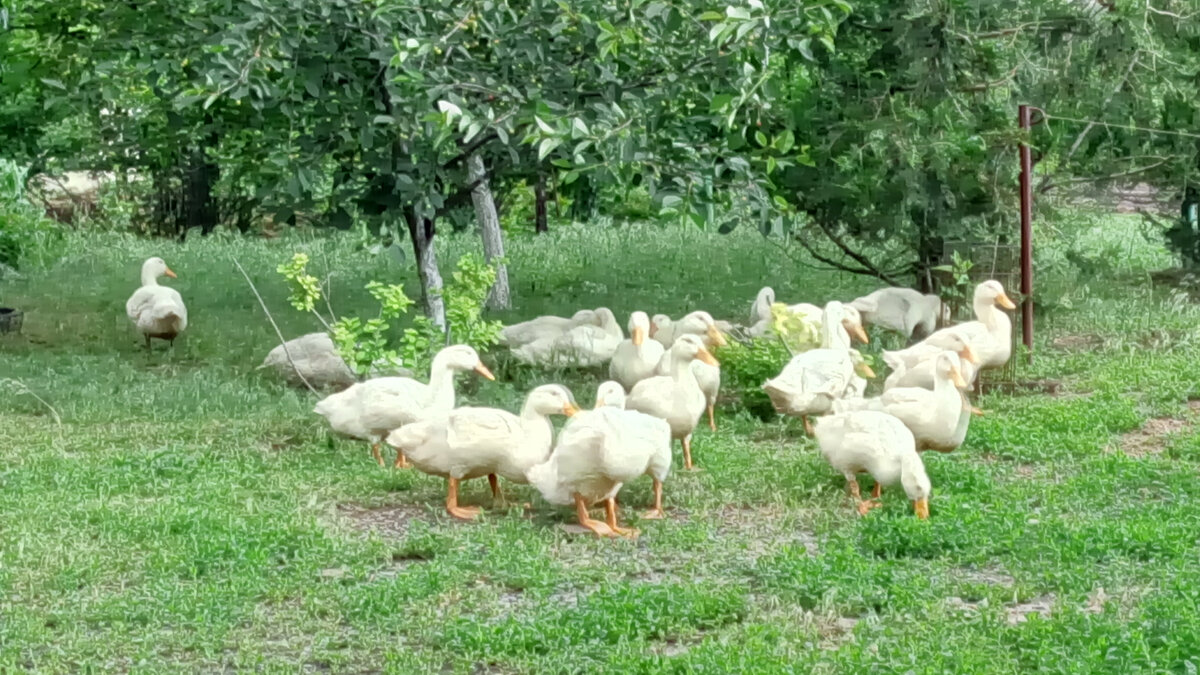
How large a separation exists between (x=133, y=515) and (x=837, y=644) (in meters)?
3.71

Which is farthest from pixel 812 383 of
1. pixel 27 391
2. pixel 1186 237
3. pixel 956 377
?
pixel 1186 237

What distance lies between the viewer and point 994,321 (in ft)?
34.8

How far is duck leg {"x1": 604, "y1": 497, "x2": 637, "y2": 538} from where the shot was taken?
7.41 metres

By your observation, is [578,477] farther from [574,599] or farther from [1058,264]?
[1058,264]

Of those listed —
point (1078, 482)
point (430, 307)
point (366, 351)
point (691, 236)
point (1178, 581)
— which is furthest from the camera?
point (691, 236)

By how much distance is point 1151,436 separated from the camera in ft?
31.3

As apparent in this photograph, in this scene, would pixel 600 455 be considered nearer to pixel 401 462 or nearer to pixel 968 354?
pixel 401 462

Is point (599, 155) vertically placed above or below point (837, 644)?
above

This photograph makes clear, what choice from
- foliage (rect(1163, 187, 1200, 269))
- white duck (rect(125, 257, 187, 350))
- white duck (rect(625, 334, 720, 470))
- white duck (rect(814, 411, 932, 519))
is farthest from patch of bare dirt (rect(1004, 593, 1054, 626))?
foliage (rect(1163, 187, 1200, 269))

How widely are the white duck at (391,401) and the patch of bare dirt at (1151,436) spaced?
12.4ft

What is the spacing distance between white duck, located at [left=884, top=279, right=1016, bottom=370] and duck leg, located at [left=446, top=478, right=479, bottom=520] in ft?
11.7

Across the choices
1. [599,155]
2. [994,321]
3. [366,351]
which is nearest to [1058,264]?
[994,321]

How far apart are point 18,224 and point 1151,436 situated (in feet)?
49.1

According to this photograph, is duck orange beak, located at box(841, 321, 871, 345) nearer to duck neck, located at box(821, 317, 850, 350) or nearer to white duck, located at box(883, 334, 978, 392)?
duck neck, located at box(821, 317, 850, 350)
